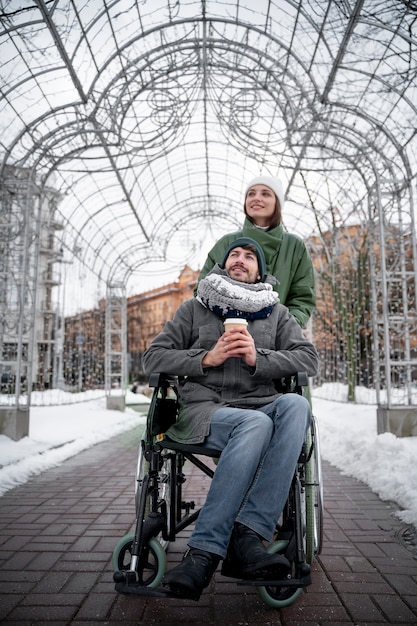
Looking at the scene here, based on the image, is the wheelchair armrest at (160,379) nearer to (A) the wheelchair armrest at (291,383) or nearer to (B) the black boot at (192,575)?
(A) the wheelchair armrest at (291,383)

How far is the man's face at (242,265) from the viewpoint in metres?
2.38

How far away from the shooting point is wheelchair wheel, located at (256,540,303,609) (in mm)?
1831

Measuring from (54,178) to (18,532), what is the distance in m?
6.96

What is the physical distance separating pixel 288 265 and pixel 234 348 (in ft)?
3.52

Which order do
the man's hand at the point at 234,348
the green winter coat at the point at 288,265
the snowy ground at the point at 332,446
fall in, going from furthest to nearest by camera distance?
1. the snowy ground at the point at 332,446
2. the green winter coat at the point at 288,265
3. the man's hand at the point at 234,348

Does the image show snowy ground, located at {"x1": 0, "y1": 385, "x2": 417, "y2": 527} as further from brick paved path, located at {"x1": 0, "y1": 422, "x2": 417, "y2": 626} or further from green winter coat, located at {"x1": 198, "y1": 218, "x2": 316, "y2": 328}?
green winter coat, located at {"x1": 198, "y1": 218, "x2": 316, "y2": 328}

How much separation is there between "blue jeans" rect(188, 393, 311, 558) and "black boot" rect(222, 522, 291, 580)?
43mm

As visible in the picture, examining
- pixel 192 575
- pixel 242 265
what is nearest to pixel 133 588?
pixel 192 575

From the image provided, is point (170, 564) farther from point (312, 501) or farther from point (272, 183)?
point (272, 183)

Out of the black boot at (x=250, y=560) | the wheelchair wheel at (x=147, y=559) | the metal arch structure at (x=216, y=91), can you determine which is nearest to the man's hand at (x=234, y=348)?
the black boot at (x=250, y=560)

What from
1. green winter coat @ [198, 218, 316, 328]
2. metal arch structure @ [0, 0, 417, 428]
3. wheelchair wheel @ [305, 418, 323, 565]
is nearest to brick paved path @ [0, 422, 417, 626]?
wheelchair wheel @ [305, 418, 323, 565]

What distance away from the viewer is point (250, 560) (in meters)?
1.64

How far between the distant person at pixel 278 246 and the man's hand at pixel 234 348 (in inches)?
35.1

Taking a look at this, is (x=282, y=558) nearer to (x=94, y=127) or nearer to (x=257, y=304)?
(x=257, y=304)
